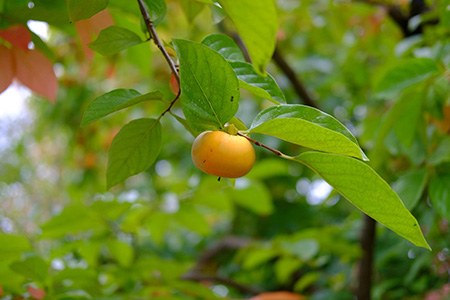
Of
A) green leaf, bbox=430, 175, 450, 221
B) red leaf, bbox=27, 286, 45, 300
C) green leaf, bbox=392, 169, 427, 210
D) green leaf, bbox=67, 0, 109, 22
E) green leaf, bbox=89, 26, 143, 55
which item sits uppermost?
green leaf, bbox=67, 0, 109, 22

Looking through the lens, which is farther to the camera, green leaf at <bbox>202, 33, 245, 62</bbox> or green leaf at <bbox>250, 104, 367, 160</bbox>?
green leaf at <bbox>202, 33, 245, 62</bbox>

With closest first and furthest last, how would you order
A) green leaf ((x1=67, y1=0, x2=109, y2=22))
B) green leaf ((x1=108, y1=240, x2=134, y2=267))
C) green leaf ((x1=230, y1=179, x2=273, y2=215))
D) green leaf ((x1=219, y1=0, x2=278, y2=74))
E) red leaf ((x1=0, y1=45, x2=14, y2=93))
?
green leaf ((x1=219, y1=0, x2=278, y2=74))
green leaf ((x1=67, y1=0, x2=109, y2=22))
red leaf ((x1=0, y1=45, x2=14, y2=93))
green leaf ((x1=108, y1=240, x2=134, y2=267))
green leaf ((x1=230, y1=179, x2=273, y2=215))

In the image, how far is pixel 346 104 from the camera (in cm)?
179

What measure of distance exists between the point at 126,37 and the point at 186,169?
1476mm

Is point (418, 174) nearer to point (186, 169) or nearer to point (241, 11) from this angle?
point (241, 11)

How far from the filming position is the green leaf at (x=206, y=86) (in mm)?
427

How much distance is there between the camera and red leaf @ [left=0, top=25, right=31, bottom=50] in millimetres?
635

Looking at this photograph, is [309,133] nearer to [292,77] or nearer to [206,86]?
[206,86]

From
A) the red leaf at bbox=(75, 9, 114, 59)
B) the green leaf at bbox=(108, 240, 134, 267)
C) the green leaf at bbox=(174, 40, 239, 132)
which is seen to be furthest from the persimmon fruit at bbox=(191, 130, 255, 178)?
the green leaf at bbox=(108, 240, 134, 267)

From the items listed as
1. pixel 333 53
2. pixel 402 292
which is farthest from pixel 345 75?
pixel 402 292

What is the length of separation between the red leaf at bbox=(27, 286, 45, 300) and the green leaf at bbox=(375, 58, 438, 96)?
0.50 m

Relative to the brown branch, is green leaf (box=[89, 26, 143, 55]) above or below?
below

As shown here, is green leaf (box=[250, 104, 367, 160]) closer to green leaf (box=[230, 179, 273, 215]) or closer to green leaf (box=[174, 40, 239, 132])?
green leaf (box=[174, 40, 239, 132])

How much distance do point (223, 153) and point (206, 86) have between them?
5cm
